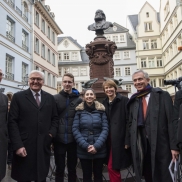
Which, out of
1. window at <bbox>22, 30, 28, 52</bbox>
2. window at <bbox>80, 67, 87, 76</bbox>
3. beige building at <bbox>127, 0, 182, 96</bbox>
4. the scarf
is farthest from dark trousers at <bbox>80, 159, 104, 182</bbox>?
window at <bbox>80, 67, 87, 76</bbox>

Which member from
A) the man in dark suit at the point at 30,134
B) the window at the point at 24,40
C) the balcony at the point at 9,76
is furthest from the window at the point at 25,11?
the man in dark suit at the point at 30,134

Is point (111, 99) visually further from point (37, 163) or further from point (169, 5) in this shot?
point (169, 5)

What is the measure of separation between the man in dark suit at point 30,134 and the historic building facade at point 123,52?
35.0 m

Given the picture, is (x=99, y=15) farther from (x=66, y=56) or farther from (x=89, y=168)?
(x=66, y=56)

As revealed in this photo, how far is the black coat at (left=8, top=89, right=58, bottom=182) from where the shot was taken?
3248 millimetres

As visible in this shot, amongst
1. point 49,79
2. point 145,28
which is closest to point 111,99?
point 49,79

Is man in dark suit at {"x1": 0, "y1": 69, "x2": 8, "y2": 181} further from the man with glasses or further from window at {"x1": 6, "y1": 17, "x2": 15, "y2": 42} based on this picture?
window at {"x1": 6, "y1": 17, "x2": 15, "y2": 42}

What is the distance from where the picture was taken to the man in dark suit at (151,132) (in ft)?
10.5

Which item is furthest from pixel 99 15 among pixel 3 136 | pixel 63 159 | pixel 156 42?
pixel 156 42

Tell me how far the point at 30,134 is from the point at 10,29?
18688mm

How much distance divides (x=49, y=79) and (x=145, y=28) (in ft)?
61.2

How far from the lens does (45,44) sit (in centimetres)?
2795

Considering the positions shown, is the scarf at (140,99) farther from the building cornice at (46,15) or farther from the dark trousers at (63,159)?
the building cornice at (46,15)

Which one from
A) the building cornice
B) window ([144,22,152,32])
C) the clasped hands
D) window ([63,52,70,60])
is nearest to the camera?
the clasped hands
